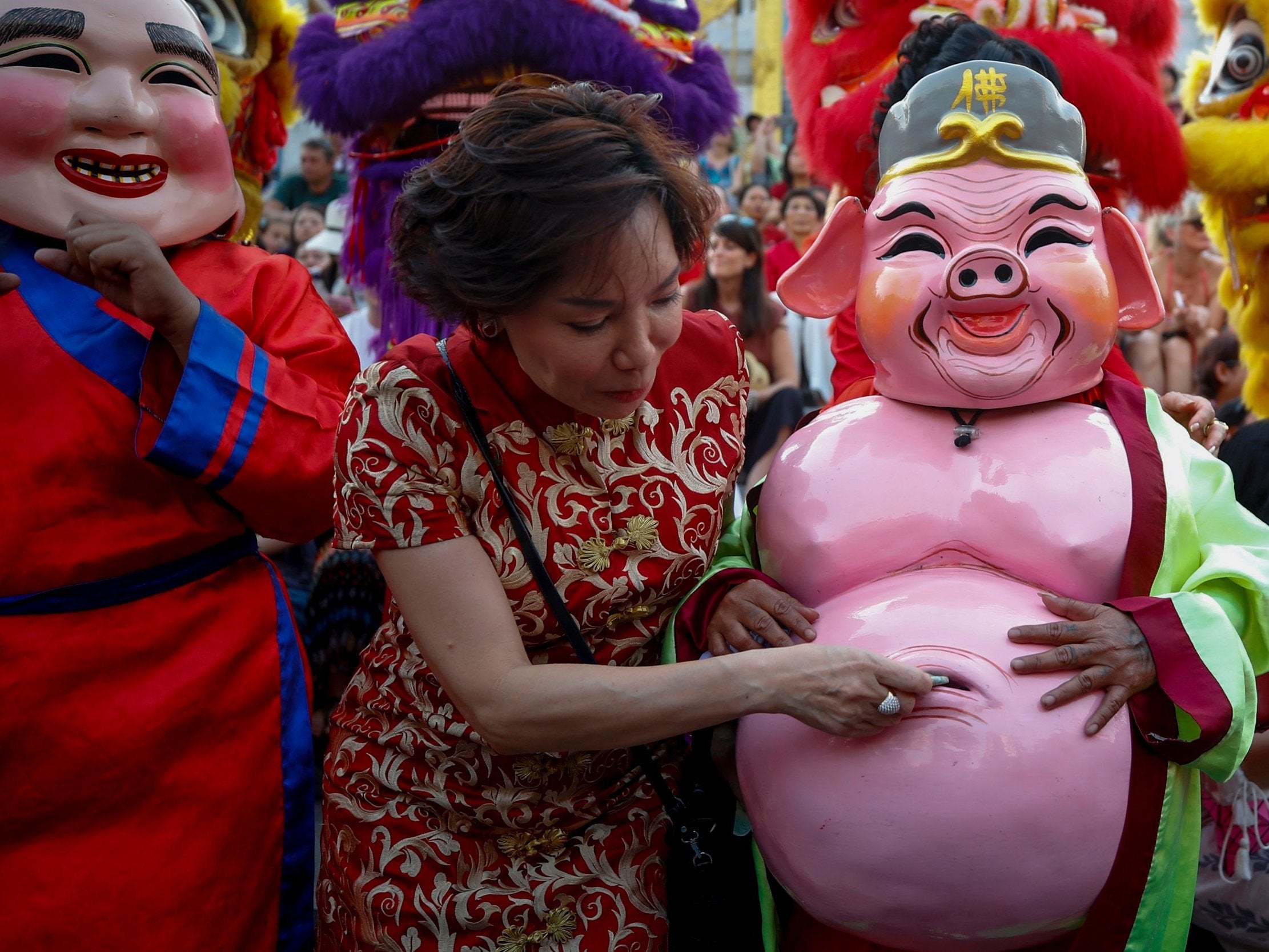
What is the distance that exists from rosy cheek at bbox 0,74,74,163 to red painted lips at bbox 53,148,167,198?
0.10ft

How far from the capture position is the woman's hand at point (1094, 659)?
1.58 metres

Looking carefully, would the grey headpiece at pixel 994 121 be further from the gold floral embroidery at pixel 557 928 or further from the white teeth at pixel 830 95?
the gold floral embroidery at pixel 557 928

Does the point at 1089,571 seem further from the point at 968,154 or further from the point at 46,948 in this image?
the point at 46,948

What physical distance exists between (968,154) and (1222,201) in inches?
57.4

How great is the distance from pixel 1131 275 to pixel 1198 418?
1.03ft

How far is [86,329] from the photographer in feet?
6.27

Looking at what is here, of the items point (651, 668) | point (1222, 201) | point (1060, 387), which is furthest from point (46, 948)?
point (1222, 201)

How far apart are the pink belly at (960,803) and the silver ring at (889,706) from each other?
0.05m

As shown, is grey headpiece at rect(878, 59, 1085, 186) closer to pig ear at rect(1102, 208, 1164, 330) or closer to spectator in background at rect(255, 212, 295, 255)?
pig ear at rect(1102, 208, 1164, 330)

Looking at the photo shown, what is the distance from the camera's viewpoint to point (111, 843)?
6.12 feet

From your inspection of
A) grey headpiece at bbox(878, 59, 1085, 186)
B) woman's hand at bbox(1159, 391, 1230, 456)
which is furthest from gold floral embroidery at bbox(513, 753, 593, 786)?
woman's hand at bbox(1159, 391, 1230, 456)

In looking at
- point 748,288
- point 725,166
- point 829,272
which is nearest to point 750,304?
point 748,288

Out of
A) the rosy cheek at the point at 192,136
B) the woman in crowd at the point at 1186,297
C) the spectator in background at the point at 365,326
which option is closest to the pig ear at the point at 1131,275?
the rosy cheek at the point at 192,136

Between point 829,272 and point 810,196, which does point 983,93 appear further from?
point 810,196
